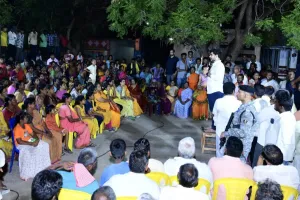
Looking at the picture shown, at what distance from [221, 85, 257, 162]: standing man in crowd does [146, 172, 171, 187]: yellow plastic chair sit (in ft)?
5.37

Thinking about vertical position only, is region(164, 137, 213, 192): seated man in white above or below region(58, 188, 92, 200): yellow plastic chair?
above

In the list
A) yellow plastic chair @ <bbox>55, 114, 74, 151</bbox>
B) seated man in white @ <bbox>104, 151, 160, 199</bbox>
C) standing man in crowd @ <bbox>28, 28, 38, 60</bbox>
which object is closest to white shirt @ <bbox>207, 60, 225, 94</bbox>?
yellow plastic chair @ <bbox>55, 114, 74, 151</bbox>

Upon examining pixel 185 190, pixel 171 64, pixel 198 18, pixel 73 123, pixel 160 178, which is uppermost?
pixel 198 18

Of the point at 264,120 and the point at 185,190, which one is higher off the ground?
the point at 264,120

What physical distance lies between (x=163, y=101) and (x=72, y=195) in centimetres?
734

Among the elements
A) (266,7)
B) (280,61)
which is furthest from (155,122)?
(280,61)

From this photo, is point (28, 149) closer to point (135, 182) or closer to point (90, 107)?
point (90, 107)

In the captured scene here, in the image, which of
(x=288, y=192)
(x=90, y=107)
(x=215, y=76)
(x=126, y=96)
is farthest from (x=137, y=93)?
(x=288, y=192)

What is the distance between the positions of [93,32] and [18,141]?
9.85 m

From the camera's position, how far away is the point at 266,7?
1016 cm

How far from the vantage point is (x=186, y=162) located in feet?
13.1

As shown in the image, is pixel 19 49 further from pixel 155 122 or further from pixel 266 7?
pixel 266 7

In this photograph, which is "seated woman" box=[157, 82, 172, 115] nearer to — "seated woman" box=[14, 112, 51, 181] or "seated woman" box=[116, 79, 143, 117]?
"seated woman" box=[116, 79, 143, 117]

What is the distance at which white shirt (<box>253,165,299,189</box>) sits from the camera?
12.1 ft
